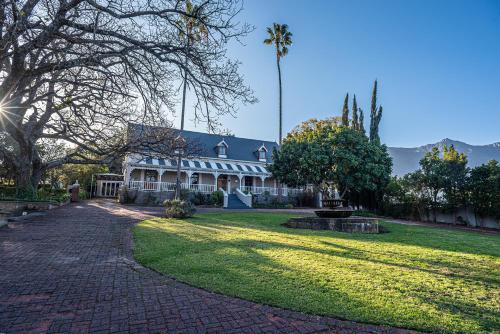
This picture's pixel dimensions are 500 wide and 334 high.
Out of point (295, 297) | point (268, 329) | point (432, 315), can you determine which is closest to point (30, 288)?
point (268, 329)

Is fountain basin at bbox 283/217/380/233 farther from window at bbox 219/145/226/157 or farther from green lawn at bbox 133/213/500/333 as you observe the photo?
window at bbox 219/145/226/157

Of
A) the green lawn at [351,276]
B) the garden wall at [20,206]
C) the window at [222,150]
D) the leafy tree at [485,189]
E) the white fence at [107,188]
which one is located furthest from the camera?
the white fence at [107,188]

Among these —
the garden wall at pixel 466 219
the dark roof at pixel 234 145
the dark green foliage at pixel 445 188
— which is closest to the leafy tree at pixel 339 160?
the dark green foliage at pixel 445 188

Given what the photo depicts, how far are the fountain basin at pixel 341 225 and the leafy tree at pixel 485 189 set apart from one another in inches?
430

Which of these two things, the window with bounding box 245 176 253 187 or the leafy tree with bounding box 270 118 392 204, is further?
the window with bounding box 245 176 253 187

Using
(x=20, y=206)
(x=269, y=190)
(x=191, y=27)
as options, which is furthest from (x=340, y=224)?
(x=269, y=190)

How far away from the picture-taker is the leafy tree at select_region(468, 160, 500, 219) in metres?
18.6

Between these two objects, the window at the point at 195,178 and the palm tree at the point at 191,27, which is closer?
the palm tree at the point at 191,27

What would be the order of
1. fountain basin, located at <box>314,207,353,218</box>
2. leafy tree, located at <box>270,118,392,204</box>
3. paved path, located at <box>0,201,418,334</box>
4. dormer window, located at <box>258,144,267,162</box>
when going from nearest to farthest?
paved path, located at <box>0,201,418,334</box>, fountain basin, located at <box>314,207,353,218</box>, leafy tree, located at <box>270,118,392,204</box>, dormer window, located at <box>258,144,267,162</box>

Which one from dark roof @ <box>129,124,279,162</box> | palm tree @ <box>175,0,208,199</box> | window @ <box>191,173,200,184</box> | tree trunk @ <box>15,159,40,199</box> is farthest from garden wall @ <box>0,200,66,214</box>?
dark roof @ <box>129,124,279,162</box>

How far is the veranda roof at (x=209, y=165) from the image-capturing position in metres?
29.3

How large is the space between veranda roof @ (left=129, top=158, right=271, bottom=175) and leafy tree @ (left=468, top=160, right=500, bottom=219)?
21.1 m

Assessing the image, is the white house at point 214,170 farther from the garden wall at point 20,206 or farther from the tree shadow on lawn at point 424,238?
the tree shadow on lawn at point 424,238

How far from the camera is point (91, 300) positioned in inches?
160
